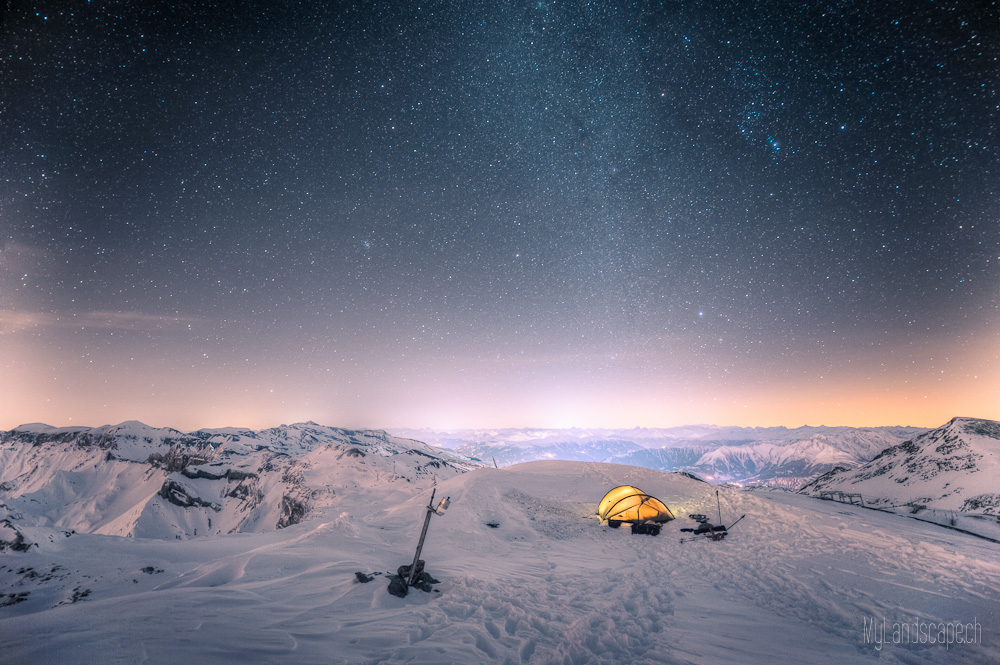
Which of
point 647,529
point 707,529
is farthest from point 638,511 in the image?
point 707,529

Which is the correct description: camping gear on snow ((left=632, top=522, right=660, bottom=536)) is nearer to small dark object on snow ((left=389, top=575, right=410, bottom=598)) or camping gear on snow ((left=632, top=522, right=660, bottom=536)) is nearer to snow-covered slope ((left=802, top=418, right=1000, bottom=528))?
small dark object on snow ((left=389, top=575, right=410, bottom=598))

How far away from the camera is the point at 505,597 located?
33.2 ft

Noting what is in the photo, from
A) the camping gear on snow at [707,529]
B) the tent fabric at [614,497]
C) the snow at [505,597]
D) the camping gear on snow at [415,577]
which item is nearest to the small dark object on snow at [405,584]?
the camping gear on snow at [415,577]

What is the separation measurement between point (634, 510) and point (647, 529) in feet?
5.97

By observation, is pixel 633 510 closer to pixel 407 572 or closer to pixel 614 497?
pixel 614 497

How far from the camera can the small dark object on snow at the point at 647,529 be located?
65.1 feet

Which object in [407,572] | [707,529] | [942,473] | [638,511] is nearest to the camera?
[407,572]

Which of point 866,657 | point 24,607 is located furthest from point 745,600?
point 24,607

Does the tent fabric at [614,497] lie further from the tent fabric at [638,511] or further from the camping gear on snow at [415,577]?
the camping gear on snow at [415,577]

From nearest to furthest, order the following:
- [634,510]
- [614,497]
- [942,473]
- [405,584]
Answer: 1. [405,584]
2. [634,510]
3. [614,497]
4. [942,473]

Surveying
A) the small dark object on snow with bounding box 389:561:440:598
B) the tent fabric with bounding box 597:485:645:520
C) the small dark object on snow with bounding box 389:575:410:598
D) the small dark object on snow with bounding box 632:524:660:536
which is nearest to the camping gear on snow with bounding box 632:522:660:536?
the small dark object on snow with bounding box 632:524:660:536

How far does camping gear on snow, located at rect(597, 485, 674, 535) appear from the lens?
2166cm

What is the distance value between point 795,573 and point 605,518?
11.3 m

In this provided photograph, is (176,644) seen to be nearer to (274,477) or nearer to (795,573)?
(795,573)
